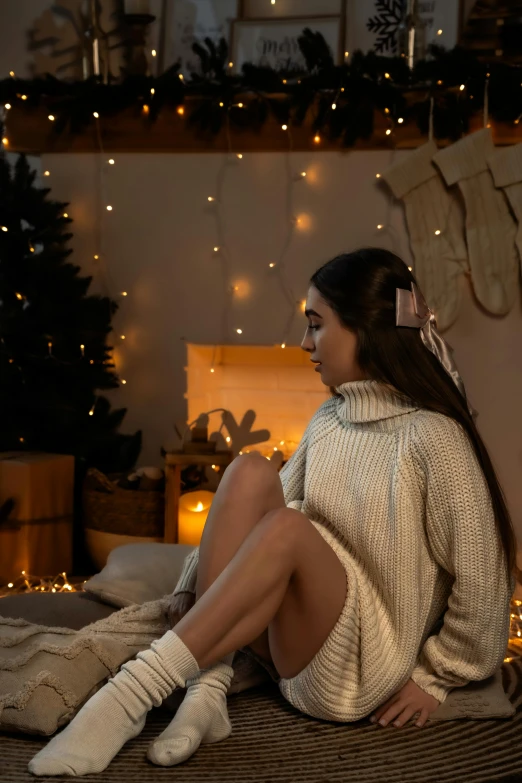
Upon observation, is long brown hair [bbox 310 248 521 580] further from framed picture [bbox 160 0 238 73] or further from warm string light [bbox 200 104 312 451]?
framed picture [bbox 160 0 238 73]

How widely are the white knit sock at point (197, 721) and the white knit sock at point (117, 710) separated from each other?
0.19 ft

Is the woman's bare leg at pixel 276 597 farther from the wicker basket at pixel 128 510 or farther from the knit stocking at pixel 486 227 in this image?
the knit stocking at pixel 486 227

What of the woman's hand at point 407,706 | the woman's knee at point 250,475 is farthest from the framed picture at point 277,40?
the woman's hand at point 407,706

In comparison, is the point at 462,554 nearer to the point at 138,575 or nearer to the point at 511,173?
the point at 138,575

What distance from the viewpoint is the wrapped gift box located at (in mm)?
2840

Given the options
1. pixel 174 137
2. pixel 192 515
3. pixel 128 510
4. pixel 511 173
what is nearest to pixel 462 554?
pixel 192 515

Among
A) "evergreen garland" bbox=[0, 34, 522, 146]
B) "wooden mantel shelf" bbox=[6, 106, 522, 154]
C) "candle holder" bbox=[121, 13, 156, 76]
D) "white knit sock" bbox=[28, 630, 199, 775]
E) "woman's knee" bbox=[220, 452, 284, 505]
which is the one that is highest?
"candle holder" bbox=[121, 13, 156, 76]

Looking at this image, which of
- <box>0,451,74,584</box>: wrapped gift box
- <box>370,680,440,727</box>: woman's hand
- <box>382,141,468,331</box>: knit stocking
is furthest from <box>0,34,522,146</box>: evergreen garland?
<box>370,680,440,727</box>: woman's hand

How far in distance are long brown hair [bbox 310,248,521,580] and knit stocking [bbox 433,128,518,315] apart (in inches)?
49.7

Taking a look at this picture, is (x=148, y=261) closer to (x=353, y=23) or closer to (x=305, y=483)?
(x=353, y=23)

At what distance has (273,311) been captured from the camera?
10.3ft

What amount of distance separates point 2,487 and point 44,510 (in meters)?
0.14

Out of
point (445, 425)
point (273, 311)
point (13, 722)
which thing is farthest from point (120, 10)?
point (13, 722)

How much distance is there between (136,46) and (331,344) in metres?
1.93
